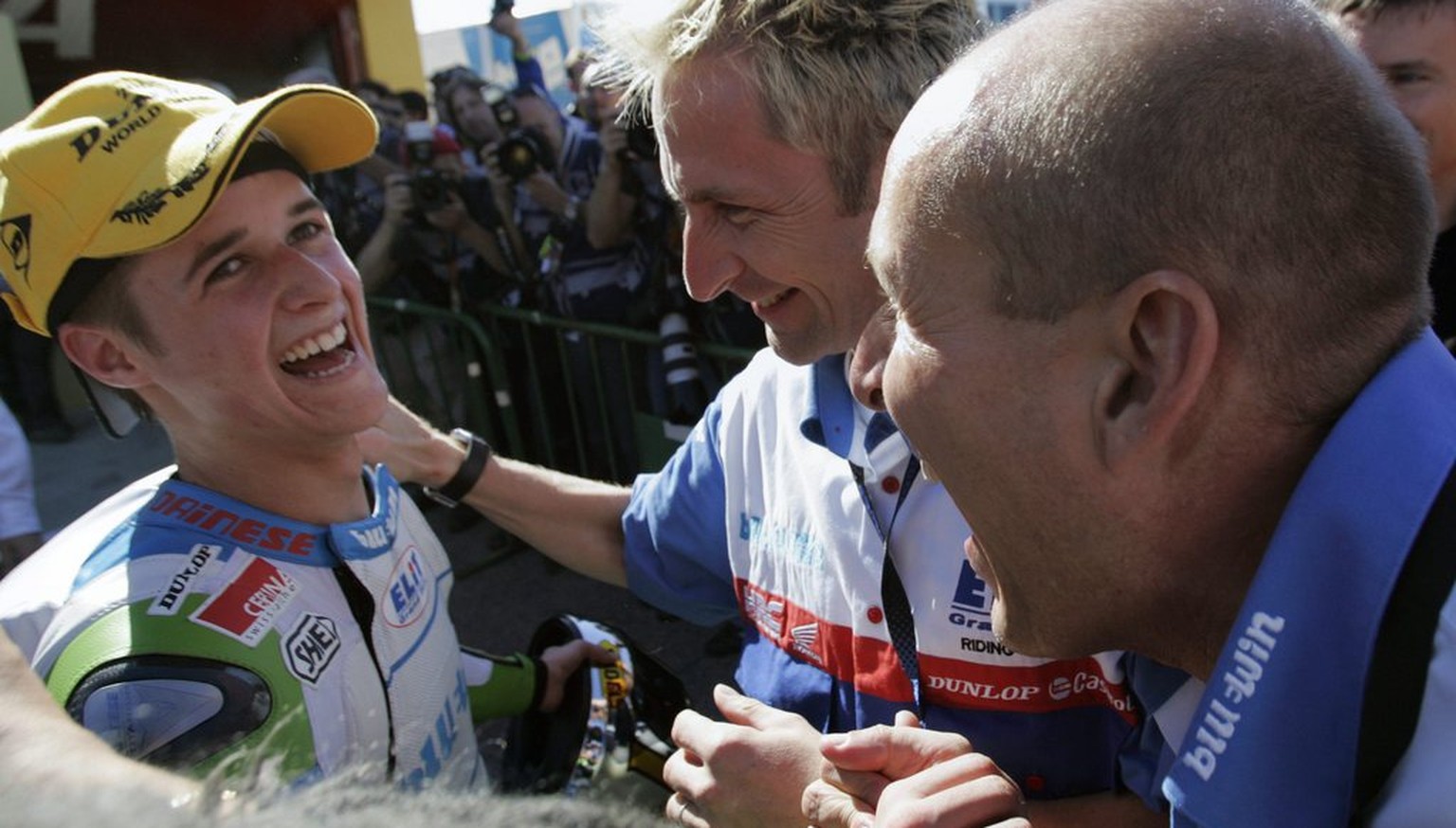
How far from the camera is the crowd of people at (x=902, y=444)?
926 millimetres

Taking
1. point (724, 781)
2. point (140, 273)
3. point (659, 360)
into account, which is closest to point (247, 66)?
point (659, 360)

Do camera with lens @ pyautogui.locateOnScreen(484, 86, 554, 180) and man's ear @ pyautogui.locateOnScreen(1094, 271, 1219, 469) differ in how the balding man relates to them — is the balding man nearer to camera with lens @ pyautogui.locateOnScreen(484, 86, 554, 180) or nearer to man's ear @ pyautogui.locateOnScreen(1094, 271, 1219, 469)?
man's ear @ pyautogui.locateOnScreen(1094, 271, 1219, 469)

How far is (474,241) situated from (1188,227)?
20.0 ft

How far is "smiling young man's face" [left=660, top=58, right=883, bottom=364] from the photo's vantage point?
69.4 inches

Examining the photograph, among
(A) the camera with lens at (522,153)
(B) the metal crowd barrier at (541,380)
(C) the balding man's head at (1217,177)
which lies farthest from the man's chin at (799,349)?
(A) the camera with lens at (522,153)

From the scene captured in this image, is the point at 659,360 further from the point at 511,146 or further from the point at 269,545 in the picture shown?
the point at 269,545

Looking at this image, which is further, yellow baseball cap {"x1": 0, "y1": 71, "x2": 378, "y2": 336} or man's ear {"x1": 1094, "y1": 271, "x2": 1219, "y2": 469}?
yellow baseball cap {"x1": 0, "y1": 71, "x2": 378, "y2": 336}

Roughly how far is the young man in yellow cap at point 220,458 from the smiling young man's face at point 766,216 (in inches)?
→ 26.8

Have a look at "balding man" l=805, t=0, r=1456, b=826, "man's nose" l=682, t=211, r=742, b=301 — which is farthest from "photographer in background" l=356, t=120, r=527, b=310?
"balding man" l=805, t=0, r=1456, b=826

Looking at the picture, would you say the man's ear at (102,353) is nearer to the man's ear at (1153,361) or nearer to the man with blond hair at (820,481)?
the man with blond hair at (820,481)

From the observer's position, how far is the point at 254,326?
1801 mm

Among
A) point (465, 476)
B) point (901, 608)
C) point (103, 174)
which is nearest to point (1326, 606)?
point (901, 608)

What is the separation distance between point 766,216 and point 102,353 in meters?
1.15

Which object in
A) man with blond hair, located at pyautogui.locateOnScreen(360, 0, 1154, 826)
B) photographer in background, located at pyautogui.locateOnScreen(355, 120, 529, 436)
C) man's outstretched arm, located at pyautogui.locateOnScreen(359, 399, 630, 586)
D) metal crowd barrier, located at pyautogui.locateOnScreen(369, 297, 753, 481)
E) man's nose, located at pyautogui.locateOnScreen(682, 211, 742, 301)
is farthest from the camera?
photographer in background, located at pyautogui.locateOnScreen(355, 120, 529, 436)
